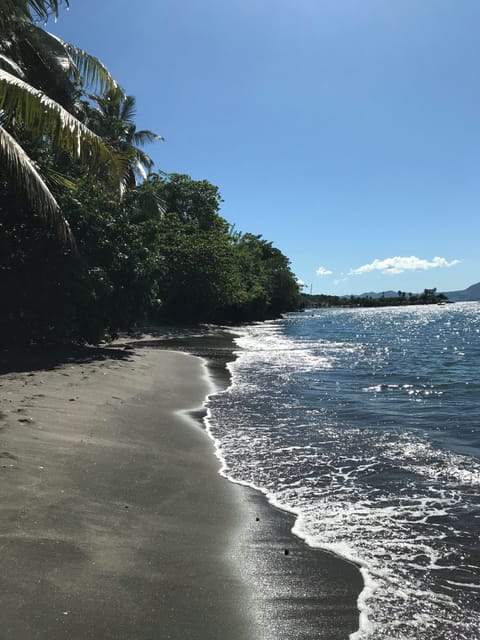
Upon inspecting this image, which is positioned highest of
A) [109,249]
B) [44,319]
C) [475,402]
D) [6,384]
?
[109,249]

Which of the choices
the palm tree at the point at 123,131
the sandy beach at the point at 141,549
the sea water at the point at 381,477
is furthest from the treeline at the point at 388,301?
the sandy beach at the point at 141,549

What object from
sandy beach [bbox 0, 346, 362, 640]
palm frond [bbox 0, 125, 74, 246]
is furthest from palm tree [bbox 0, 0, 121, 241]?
sandy beach [bbox 0, 346, 362, 640]

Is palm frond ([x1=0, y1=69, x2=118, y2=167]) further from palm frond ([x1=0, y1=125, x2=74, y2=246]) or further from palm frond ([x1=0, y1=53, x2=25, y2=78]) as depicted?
palm frond ([x1=0, y1=53, x2=25, y2=78])

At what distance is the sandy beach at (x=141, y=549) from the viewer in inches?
112

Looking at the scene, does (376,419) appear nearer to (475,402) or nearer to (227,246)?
(475,402)

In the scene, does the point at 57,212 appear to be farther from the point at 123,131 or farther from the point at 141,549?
the point at 123,131

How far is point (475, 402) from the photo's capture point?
1079 cm

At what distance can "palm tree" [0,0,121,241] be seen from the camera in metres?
9.81

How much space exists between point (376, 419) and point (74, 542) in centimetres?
685

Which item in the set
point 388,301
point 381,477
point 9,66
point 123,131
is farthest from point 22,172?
point 388,301

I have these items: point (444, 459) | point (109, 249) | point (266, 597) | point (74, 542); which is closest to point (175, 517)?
point (74, 542)

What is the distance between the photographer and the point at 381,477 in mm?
5949

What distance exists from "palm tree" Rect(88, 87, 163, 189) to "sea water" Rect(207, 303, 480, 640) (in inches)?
759

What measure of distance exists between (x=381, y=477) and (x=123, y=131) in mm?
33077
